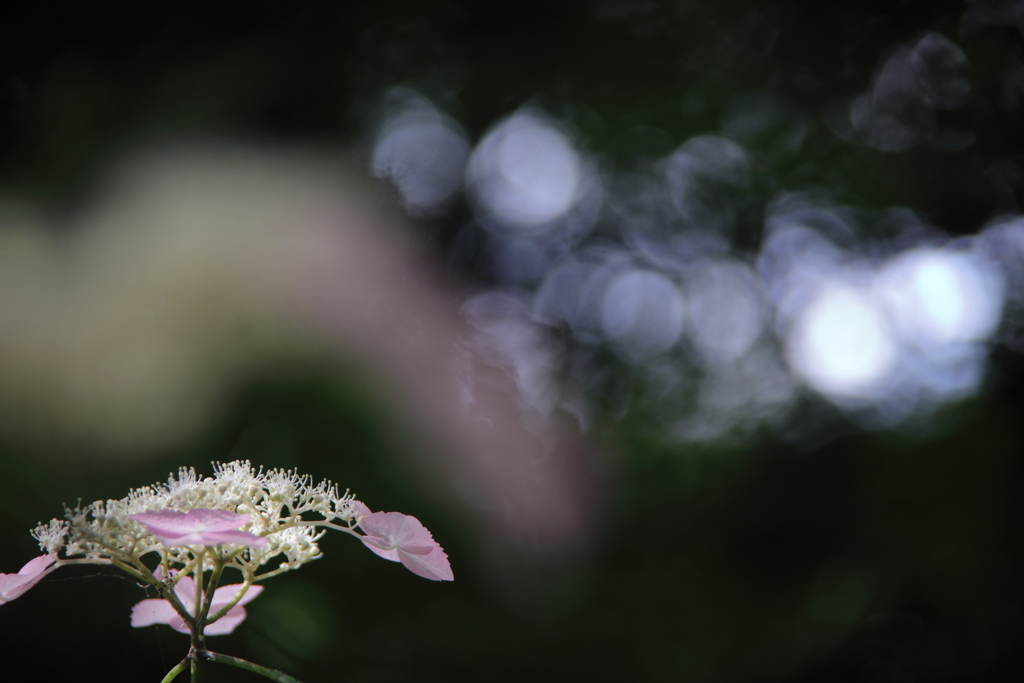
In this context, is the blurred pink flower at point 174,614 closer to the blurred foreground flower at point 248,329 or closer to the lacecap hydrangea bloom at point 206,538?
the lacecap hydrangea bloom at point 206,538

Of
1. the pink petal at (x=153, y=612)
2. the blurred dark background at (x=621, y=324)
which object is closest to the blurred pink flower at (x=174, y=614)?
the pink petal at (x=153, y=612)

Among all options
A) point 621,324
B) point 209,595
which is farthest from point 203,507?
point 621,324

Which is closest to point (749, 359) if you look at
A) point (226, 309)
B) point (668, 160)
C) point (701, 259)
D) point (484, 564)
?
point (701, 259)

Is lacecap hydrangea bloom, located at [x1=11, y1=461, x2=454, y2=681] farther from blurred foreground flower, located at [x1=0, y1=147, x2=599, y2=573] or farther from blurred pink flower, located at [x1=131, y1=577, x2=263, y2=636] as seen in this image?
blurred foreground flower, located at [x1=0, y1=147, x2=599, y2=573]

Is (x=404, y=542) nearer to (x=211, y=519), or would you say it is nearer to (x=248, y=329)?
(x=211, y=519)

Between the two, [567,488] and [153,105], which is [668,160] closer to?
[567,488]

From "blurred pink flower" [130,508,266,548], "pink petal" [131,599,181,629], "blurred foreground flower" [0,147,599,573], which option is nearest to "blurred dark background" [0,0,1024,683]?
"blurred foreground flower" [0,147,599,573]
